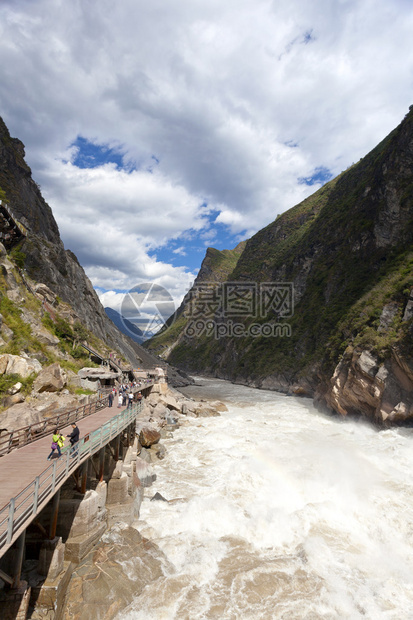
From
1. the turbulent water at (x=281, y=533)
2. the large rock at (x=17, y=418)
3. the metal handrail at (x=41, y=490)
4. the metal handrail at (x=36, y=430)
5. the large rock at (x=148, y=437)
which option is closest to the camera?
the metal handrail at (x=41, y=490)

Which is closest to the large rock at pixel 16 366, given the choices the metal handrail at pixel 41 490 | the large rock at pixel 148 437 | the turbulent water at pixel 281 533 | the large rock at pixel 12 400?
the large rock at pixel 12 400

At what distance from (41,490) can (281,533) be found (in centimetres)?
1018

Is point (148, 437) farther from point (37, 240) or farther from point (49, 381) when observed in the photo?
point (37, 240)

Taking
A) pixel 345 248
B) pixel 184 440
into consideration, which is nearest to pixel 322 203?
pixel 345 248

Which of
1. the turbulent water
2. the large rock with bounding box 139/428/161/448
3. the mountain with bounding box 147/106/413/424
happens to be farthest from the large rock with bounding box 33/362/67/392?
the mountain with bounding box 147/106/413/424

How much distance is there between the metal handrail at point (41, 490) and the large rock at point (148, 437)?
30.7ft

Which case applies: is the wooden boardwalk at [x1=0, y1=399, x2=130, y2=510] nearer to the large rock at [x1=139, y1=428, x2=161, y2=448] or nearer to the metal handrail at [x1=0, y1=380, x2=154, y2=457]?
the metal handrail at [x1=0, y1=380, x2=154, y2=457]

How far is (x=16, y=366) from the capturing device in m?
19.2

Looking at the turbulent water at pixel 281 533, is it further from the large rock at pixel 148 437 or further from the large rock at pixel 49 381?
the large rock at pixel 49 381

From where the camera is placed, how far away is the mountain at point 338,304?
32.2 meters

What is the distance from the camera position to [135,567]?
9.91 meters

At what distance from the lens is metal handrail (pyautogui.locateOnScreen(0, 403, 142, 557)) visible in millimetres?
6105

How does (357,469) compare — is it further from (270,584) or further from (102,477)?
(102,477)

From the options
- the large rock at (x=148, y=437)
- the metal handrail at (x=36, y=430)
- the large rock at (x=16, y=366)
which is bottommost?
the large rock at (x=148, y=437)
